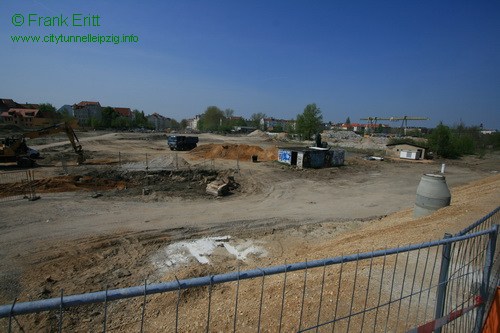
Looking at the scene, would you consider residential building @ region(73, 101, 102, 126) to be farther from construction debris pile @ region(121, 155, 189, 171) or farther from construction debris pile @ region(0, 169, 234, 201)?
construction debris pile @ region(0, 169, 234, 201)

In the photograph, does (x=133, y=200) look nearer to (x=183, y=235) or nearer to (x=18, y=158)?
(x=183, y=235)

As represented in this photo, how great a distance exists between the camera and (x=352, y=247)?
27.0 ft

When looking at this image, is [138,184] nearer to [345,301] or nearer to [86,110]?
[345,301]

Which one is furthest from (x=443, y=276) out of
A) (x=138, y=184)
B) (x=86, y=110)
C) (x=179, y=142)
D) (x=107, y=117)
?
(x=86, y=110)

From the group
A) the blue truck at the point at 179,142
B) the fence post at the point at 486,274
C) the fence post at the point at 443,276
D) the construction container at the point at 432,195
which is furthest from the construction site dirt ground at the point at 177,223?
the blue truck at the point at 179,142

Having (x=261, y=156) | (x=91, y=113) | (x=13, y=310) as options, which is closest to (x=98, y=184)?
(x=13, y=310)

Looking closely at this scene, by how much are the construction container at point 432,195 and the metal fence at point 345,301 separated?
514 cm

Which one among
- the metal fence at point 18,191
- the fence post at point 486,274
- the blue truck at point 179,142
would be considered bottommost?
the metal fence at point 18,191

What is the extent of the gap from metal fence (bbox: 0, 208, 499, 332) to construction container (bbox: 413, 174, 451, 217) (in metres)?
5.14

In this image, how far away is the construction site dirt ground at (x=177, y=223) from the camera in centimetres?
827

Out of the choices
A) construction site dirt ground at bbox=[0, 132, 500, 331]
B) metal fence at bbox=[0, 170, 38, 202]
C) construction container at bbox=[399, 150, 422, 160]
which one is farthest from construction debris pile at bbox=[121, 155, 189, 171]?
construction container at bbox=[399, 150, 422, 160]

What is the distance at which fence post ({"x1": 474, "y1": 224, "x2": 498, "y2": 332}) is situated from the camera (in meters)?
3.77

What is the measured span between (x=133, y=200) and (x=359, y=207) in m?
13.2

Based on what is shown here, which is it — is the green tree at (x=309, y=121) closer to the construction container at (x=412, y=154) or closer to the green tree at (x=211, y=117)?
the construction container at (x=412, y=154)
